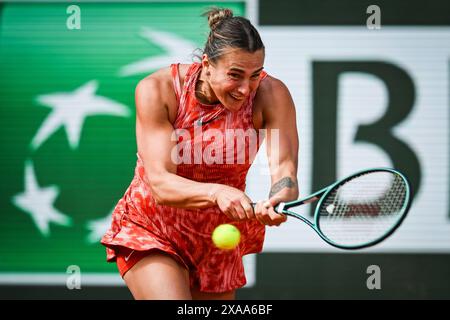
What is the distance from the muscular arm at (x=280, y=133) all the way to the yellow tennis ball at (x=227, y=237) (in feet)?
0.74

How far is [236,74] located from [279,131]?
327mm

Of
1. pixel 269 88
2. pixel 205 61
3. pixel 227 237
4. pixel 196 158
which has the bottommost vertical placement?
pixel 227 237

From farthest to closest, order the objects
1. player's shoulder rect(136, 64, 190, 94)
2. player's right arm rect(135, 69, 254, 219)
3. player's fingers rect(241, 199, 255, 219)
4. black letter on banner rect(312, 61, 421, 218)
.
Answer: black letter on banner rect(312, 61, 421, 218)
player's shoulder rect(136, 64, 190, 94)
player's right arm rect(135, 69, 254, 219)
player's fingers rect(241, 199, 255, 219)

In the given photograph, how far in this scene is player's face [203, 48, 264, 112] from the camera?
2926mm

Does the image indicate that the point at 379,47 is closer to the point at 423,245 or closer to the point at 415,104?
the point at 415,104

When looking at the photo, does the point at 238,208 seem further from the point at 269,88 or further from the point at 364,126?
the point at 364,126

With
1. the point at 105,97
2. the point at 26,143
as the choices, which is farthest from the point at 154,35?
the point at 26,143

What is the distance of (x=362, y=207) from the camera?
10.1 feet

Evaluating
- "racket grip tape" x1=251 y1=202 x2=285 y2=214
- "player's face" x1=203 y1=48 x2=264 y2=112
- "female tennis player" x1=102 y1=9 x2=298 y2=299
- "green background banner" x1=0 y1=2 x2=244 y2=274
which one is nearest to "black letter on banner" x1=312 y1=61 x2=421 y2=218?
"green background banner" x1=0 y1=2 x2=244 y2=274

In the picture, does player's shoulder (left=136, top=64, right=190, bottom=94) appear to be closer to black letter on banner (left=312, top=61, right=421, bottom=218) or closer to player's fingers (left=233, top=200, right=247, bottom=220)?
player's fingers (left=233, top=200, right=247, bottom=220)

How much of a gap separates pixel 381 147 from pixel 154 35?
1.72 metres

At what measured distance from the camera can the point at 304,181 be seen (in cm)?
545

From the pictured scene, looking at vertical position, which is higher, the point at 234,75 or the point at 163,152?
the point at 234,75

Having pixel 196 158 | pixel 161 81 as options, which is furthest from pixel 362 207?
pixel 161 81
